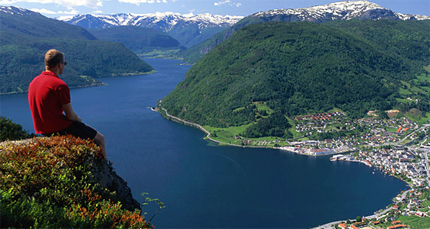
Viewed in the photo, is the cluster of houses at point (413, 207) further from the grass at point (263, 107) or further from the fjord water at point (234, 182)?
the grass at point (263, 107)

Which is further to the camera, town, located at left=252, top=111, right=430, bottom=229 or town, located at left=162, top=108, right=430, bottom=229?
town, located at left=162, top=108, right=430, bottom=229

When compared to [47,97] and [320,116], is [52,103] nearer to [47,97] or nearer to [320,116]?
[47,97]

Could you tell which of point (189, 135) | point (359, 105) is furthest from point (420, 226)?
point (359, 105)

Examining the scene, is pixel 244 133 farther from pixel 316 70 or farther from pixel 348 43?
pixel 348 43

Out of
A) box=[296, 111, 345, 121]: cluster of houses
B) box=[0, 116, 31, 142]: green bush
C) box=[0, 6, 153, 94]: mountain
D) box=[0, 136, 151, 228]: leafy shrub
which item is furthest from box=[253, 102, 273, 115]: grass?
box=[0, 6, 153, 94]: mountain

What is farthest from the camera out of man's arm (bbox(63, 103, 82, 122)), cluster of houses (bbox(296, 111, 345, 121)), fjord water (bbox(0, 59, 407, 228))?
cluster of houses (bbox(296, 111, 345, 121))

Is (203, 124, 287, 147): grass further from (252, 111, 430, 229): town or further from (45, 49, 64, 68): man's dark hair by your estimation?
(45, 49, 64, 68): man's dark hair

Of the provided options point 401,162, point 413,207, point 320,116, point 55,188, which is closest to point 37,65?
point 320,116
